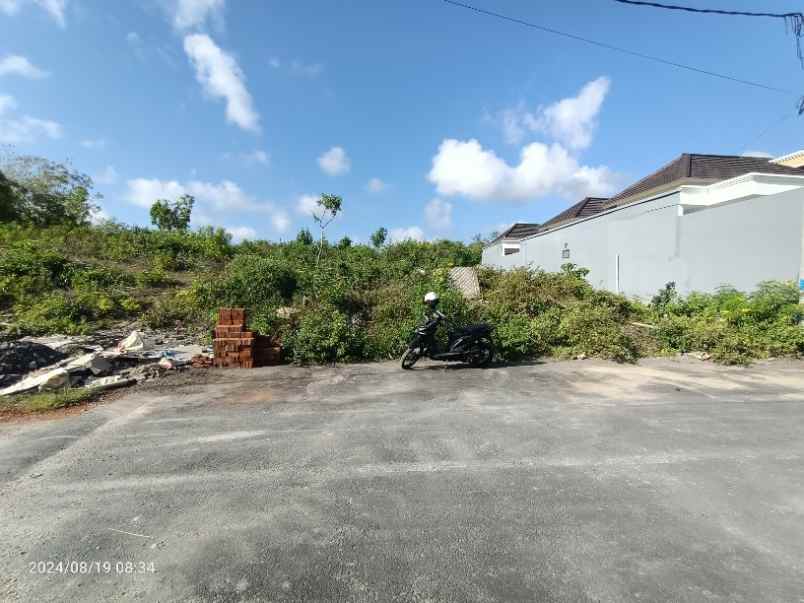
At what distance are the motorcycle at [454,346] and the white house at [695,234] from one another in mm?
5685

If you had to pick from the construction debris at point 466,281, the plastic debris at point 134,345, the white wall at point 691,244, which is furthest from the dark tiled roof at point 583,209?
the plastic debris at point 134,345

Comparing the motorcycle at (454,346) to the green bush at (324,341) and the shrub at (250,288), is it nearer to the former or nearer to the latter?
the green bush at (324,341)

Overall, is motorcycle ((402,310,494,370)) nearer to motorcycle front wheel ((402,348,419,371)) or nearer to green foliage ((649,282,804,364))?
motorcycle front wheel ((402,348,419,371))

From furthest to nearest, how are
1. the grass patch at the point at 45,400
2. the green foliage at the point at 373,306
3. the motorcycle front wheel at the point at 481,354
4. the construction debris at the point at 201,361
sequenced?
the green foliage at the point at 373,306 → the motorcycle front wheel at the point at 481,354 → the construction debris at the point at 201,361 → the grass patch at the point at 45,400

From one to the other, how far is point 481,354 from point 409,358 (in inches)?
51.2

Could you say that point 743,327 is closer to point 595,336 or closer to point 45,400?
point 595,336

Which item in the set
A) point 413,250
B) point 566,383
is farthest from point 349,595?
point 413,250

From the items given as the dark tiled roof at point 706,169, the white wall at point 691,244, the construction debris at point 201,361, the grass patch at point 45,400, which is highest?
the dark tiled roof at point 706,169

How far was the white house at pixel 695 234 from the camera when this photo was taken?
8.59 metres

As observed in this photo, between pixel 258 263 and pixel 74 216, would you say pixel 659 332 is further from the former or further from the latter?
pixel 74 216

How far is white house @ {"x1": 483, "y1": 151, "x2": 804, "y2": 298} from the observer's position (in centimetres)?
859

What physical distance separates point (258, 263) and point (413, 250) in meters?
10.7

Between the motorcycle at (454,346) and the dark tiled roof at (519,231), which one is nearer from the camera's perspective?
the motorcycle at (454,346)

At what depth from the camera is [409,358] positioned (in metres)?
6.88
